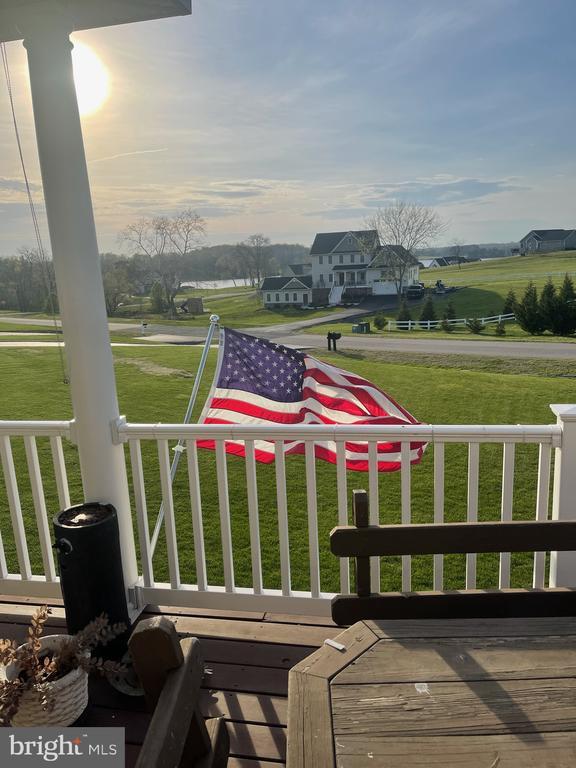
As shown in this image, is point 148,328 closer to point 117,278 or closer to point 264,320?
point 117,278

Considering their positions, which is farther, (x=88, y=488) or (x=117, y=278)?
(x=117, y=278)

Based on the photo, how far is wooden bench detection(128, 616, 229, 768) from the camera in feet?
2.18

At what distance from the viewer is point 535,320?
444 cm

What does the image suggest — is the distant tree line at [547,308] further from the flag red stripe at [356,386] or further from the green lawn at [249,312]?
the flag red stripe at [356,386]

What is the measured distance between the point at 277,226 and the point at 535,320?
84.2 inches

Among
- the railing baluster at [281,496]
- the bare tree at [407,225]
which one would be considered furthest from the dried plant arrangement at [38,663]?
the bare tree at [407,225]

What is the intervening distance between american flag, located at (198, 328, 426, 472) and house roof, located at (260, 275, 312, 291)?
174 cm

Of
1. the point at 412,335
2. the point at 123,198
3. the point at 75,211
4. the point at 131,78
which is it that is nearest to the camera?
the point at 75,211

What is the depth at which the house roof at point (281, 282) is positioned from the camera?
14.2 ft

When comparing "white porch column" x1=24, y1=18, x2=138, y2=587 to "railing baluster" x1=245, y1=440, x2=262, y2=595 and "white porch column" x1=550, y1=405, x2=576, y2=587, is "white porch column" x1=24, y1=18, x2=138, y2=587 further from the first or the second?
"white porch column" x1=550, y1=405, x2=576, y2=587

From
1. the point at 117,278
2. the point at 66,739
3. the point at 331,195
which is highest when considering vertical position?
the point at 331,195

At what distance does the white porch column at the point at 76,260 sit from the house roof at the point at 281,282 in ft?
7.37

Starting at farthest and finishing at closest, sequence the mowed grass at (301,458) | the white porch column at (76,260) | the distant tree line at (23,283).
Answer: the distant tree line at (23,283) < the mowed grass at (301,458) < the white porch column at (76,260)

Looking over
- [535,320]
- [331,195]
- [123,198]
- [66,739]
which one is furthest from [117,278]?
[66,739]
